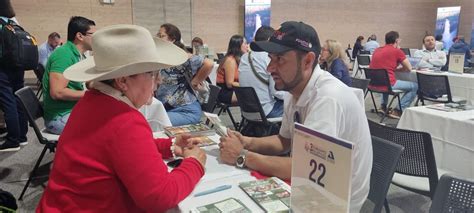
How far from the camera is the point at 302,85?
1.57m

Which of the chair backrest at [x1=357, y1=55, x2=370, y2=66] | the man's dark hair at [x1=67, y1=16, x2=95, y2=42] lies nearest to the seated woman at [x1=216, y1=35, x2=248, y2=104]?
the man's dark hair at [x1=67, y1=16, x2=95, y2=42]

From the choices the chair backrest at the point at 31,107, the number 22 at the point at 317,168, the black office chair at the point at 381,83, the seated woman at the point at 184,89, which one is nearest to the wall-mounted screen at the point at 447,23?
the black office chair at the point at 381,83

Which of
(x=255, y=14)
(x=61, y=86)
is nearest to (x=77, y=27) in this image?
(x=61, y=86)

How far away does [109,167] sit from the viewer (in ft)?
3.73

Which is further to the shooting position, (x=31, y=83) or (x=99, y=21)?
(x=99, y=21)

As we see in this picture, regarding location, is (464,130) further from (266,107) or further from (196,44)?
(196,44)

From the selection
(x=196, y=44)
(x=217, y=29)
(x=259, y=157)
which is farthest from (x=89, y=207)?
(x=217, y=29)

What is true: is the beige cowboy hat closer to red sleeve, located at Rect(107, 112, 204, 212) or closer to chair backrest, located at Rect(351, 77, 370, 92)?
red sleeve, located at Rect(107, 112, 204, 212)

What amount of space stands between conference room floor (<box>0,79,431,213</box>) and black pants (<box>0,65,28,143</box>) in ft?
0.69

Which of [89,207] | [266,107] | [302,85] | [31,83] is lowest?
[31,83]

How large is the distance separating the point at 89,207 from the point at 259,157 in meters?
0.63

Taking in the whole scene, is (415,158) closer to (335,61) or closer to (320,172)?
(320,172)

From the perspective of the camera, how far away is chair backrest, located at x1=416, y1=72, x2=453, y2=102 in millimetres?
4898

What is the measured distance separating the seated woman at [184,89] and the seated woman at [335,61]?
7.22ft
